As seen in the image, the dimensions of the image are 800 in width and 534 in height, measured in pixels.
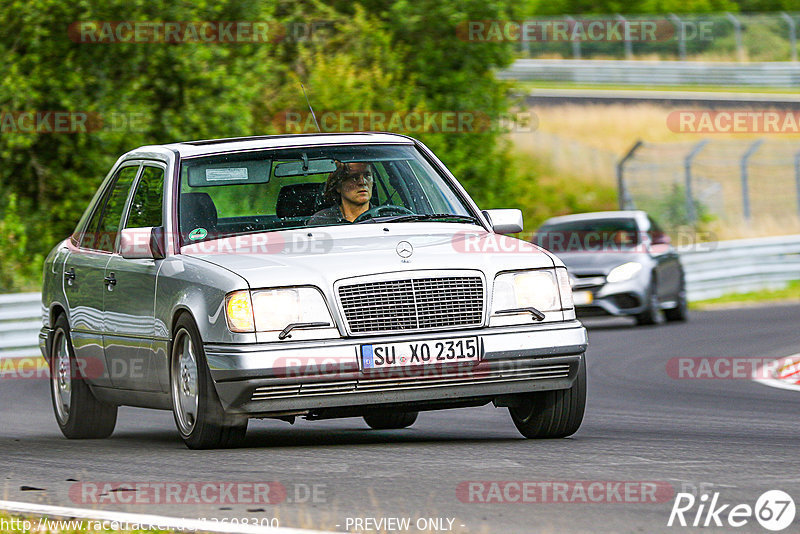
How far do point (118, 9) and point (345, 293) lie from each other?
18.2m

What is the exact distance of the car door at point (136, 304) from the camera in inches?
366

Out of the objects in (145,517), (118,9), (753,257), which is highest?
(118,9)

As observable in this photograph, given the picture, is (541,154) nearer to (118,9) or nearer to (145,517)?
(118,9)

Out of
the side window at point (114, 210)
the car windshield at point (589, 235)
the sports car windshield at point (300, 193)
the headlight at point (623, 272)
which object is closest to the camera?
the sports car windshield at point (300, 193)

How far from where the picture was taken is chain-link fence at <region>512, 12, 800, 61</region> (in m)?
56.0

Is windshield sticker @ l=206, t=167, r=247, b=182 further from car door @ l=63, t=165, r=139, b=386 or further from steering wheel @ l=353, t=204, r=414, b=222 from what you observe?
car door @ l=63, t=165, r=139, b=386

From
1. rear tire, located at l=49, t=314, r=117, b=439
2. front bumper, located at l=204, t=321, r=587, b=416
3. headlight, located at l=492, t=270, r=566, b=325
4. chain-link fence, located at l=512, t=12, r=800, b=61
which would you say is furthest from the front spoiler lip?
chain-link fence, located at l=512, t=12, r=800, b=61

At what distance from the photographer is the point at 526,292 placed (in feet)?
28.2

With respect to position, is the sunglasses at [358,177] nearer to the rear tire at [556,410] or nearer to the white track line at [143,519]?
the rear tire at [556,410]

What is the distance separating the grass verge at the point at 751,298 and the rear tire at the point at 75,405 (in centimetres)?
1722

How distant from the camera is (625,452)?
820cm

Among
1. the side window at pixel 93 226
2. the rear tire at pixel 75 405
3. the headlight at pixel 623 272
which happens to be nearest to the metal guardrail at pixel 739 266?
the headlight at pixel 623 272

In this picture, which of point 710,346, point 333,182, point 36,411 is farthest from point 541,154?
point 333,182

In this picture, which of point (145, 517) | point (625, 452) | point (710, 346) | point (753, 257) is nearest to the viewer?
point (145, 517)
